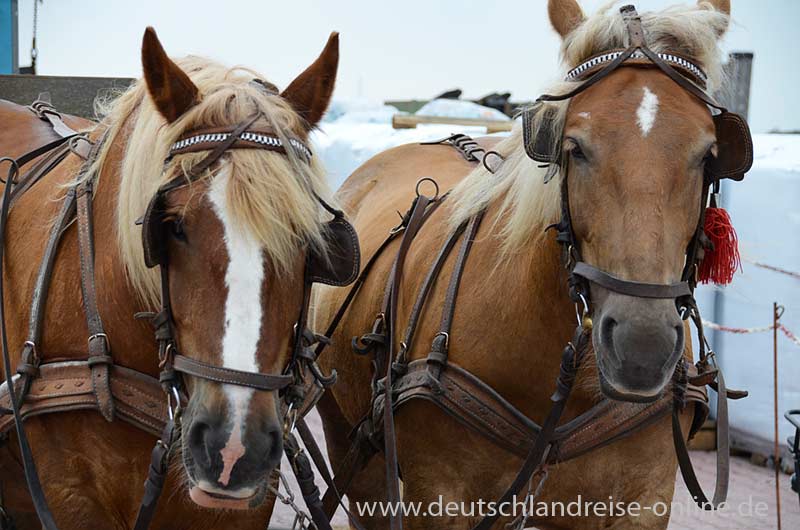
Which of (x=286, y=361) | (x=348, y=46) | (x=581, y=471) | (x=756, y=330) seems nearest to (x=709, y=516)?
(x=756, y=330)

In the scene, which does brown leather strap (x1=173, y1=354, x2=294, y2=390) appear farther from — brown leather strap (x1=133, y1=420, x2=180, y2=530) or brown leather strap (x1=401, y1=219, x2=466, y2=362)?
brown leather strap (x1=401, y1=219, x2=466, y2=362)

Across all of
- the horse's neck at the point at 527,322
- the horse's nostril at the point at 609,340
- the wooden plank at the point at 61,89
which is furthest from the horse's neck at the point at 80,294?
the wooden plank at the point at 61,89

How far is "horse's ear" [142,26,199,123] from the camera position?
209cm

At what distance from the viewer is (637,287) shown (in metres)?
2.07

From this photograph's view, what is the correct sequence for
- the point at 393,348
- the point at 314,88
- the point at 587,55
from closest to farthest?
the point at 314,88
the point at 587,55
the point at 393,348

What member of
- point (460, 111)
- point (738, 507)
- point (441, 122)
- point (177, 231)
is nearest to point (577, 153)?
point (177, 231)

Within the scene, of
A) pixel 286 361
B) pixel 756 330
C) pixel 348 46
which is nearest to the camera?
pixel 286 361

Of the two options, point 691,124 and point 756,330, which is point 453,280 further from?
point 756,330

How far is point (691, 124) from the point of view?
2201mm

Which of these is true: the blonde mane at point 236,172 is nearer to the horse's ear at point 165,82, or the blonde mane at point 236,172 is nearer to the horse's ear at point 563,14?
the horse's ear at point 165,82

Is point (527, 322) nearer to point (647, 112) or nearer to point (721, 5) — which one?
point (647, 112)

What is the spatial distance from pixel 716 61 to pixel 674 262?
24.5 inches

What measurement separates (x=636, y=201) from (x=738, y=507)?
144 inches

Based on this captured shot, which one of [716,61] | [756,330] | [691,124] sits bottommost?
[756,330]
